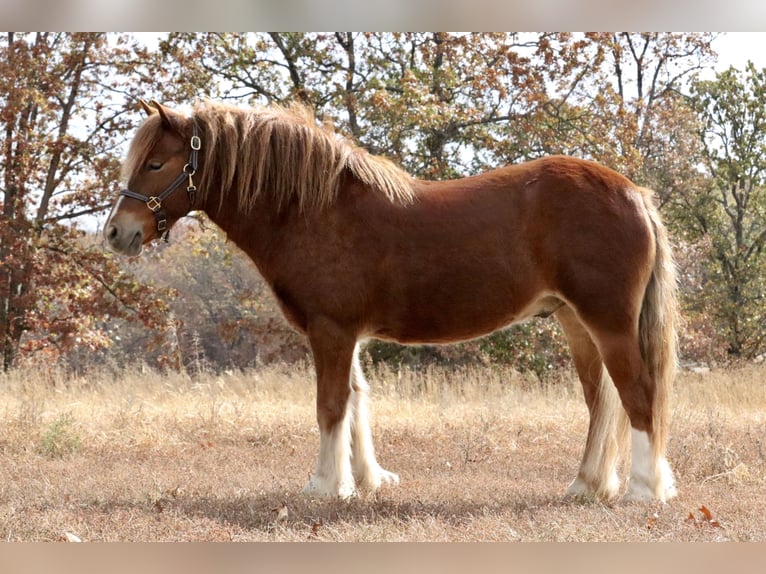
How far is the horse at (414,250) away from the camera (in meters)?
5.13

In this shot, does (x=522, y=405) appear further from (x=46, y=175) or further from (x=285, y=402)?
(x=46, y=175)

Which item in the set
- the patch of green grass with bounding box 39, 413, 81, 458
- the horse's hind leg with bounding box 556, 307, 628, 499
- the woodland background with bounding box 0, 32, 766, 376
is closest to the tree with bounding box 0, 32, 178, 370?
the woodland background with bounding box 0, 32, 766, 376

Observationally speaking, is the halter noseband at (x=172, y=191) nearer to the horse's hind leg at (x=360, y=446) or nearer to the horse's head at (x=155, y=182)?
the horse's head at (x=155, y=182)

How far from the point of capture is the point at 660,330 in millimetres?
5234

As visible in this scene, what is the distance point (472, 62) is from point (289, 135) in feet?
26.8

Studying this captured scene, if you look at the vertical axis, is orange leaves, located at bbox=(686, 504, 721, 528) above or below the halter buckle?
below

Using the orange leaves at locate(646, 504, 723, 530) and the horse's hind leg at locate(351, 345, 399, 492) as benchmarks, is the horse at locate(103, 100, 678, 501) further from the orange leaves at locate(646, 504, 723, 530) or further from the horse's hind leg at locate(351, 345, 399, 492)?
the orange leaves at locate(646, 504, 723, 530)

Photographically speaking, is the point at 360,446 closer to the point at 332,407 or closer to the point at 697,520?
the point at 332,407

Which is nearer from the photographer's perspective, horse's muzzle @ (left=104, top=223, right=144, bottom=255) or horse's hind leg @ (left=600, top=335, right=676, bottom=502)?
horse's hind leg @ (left=600, top=335, right=676, bottom=502)

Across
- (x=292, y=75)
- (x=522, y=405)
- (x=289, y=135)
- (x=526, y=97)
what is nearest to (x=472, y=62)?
(x=526, y=97)

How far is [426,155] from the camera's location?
1212cm

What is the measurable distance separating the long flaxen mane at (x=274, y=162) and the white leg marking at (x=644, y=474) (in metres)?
2.18

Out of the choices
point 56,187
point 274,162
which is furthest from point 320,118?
point 274,162

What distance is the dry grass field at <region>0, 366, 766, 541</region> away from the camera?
14.9 ft
